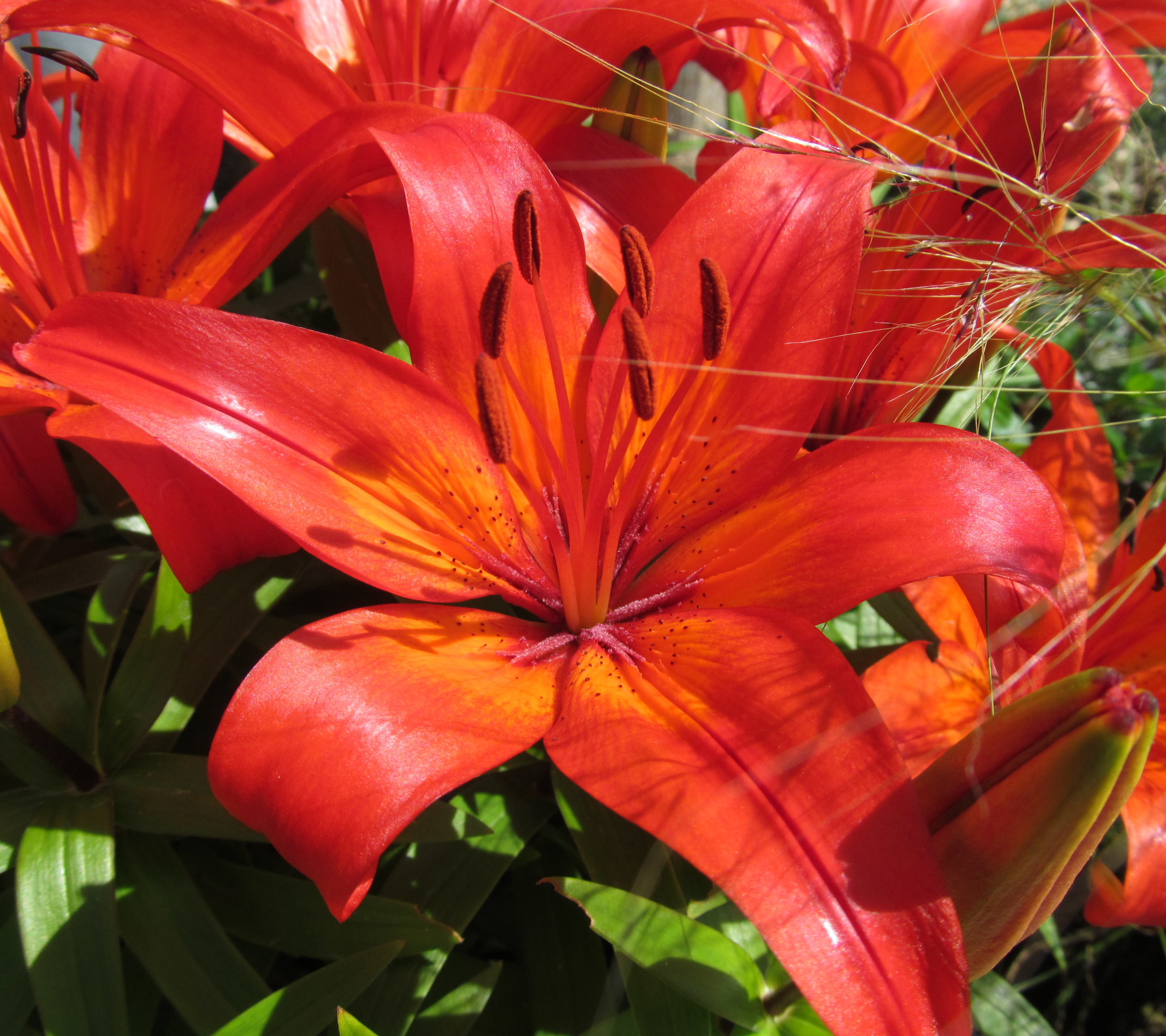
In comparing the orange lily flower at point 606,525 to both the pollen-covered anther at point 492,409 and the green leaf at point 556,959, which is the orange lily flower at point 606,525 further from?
the green leaf at point 556,959

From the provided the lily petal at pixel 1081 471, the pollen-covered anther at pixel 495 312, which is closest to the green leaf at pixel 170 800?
the pollen-covered anther at pixel 495 312

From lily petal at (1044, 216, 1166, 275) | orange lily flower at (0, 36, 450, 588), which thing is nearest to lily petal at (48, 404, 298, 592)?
orange lily flower at (0, 36, 450, 588)

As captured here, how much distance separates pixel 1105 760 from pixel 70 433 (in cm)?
59

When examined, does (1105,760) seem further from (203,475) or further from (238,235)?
(238,235)

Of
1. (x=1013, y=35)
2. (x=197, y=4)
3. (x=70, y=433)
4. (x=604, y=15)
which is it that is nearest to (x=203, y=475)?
(x=70, y=433)

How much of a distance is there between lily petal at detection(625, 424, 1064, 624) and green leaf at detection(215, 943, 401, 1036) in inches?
12.5

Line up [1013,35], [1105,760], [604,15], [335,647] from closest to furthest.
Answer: [1105,760] < [335,647] < [604,15] < [1013,35]

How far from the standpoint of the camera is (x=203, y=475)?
1.90 ft

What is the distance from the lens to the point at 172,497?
1.89ft

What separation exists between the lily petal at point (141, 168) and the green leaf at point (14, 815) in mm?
431

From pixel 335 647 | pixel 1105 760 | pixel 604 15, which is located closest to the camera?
pixel 1105 760

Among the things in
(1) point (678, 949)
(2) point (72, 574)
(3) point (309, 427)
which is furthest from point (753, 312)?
(2) point (72, 574)

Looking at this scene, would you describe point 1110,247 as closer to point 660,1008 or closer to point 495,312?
point 495,312

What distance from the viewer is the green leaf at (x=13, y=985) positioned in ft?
2.10
